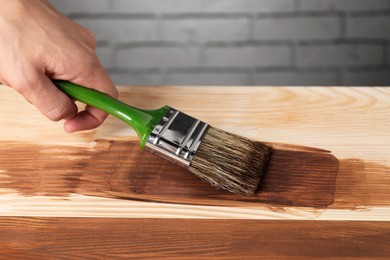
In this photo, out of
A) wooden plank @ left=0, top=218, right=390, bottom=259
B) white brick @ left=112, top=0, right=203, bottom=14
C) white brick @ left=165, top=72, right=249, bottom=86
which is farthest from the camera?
white brick @ left=165, top=72, right=249, bottom=86

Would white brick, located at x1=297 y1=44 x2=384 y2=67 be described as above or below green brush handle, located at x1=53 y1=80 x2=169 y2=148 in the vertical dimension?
below

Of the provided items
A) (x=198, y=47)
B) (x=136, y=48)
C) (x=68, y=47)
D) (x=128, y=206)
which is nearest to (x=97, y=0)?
(x=136, y=48)

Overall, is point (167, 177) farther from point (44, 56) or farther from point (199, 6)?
point (199, 6)

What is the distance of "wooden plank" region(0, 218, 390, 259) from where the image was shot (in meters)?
0.73

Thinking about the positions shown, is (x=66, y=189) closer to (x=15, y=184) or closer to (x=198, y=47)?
(x=15, y=184)

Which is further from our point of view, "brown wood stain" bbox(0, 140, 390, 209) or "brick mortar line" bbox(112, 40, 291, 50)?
"brick mortar line" bbox(112, 40, 291, 50)

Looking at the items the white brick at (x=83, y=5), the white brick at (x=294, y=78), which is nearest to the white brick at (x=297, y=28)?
the white brick at (x=294, y=78)

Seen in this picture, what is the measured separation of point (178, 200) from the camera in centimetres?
79

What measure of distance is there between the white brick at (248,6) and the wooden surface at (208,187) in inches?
31.3

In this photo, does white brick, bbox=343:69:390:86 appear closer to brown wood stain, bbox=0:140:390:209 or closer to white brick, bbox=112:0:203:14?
white brick, bbox=112:0:203:14

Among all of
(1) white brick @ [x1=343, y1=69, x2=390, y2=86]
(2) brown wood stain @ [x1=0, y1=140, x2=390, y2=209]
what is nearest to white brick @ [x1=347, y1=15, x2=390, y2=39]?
(1) white brick @ [x1=343, y1=69, x2=390, y2=86]

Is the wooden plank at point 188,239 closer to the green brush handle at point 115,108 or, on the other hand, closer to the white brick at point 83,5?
the green brush handle at point 115,108

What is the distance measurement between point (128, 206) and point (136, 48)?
41.3 inches

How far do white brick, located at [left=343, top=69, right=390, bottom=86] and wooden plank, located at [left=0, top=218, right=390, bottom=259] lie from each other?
112 cm
